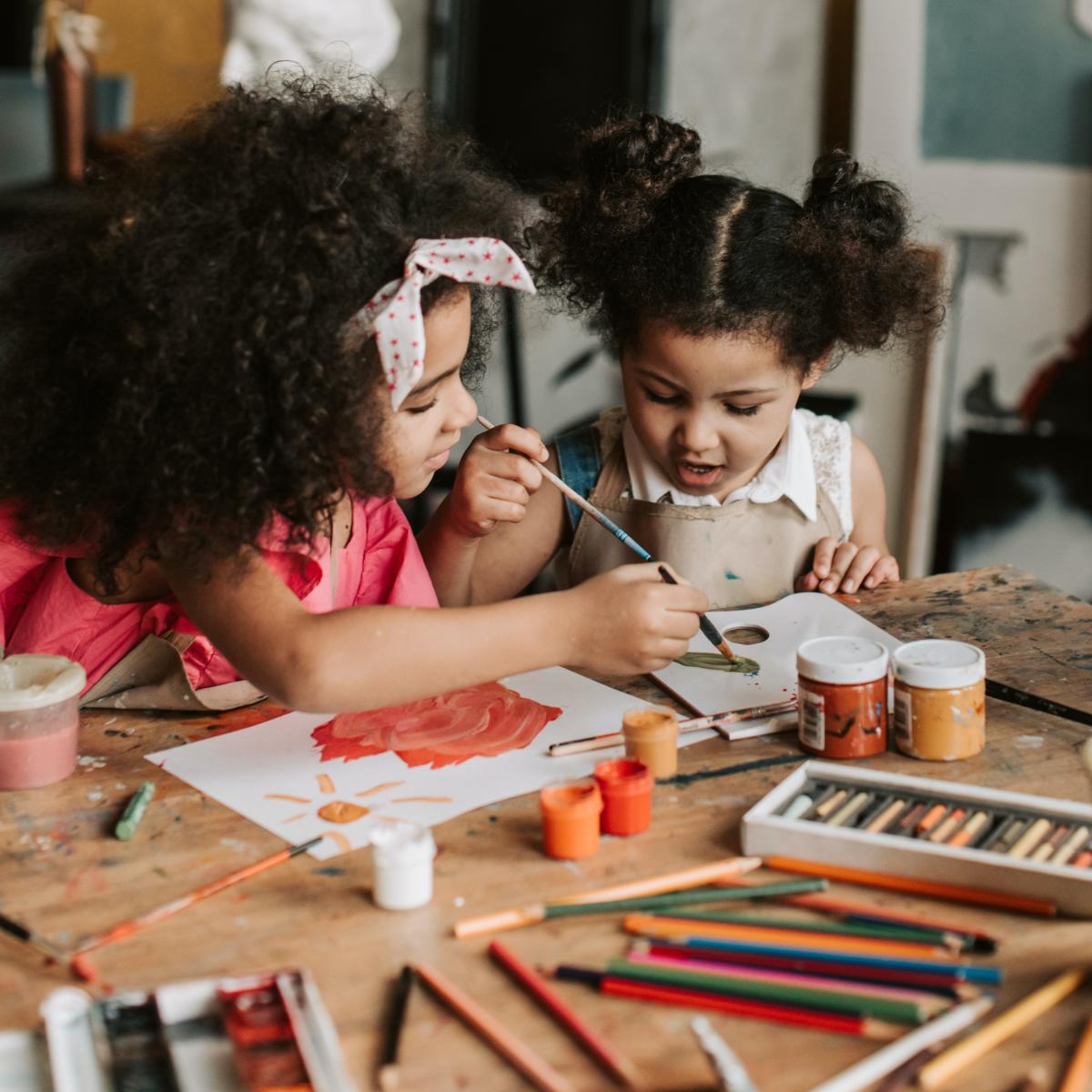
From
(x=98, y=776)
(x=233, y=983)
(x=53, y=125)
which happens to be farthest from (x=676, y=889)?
(x=53, y=125)

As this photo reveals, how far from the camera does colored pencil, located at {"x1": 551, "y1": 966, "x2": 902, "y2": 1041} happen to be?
0.79 metres

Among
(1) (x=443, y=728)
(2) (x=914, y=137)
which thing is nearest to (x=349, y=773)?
(1) (x=443, y=728)

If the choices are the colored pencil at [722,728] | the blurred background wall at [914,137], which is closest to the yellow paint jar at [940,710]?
the colored pencil at [722,728]

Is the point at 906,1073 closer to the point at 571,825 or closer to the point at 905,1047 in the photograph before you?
the point at 905,1047

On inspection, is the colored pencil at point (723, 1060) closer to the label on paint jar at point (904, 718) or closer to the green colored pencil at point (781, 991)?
the green colored pencil at point (781, 991)

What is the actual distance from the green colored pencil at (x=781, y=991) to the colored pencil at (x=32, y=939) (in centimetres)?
37

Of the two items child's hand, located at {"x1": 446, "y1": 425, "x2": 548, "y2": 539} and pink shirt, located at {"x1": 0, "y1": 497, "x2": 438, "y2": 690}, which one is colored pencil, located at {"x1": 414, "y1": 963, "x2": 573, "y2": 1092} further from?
child's hand, located at {"x1": 446, "y1": 425, "x2": 548, "y2": 539}

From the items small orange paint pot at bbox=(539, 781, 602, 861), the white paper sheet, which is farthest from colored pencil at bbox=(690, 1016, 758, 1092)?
the white paper sheet

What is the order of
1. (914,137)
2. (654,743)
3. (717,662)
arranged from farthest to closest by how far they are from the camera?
(914,137) → (717,662) → (654,743)

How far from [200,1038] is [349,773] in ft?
1.25

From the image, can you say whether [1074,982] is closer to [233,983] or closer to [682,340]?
[233,983]

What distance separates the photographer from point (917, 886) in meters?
0.94

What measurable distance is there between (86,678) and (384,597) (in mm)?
356

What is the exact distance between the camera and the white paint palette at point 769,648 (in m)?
1.29
